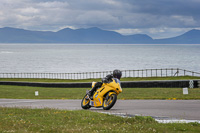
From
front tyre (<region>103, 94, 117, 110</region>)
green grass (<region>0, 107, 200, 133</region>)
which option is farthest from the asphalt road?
green grass (<region>0, 107, 200, 133</region>)

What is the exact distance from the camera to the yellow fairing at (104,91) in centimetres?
1326

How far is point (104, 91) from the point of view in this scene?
44.6 feet

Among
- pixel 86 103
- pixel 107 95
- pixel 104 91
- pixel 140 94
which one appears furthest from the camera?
pixel 140 94

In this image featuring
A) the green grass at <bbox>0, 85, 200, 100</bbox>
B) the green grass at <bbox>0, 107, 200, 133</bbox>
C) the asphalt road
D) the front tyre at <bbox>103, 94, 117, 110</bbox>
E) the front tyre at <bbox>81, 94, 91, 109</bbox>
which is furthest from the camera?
the green grass at <bbox>0, 85, 200, 100</bbox>

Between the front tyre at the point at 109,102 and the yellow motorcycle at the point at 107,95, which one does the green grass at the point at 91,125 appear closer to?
the front tyre at the point at 109,102

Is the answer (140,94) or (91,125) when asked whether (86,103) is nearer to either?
(91,125)

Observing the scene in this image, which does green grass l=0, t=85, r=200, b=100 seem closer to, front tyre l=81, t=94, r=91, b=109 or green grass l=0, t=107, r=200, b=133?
front tyre l=81, t=94, r=91, b=109

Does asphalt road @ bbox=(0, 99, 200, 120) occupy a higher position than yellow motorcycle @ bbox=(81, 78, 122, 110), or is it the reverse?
yellow motorcycle @ bbox=(81, 78, 122, 110)

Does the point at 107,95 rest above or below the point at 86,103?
above

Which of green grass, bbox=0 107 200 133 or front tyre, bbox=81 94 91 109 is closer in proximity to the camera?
green grass, bbox=0 107 200 133

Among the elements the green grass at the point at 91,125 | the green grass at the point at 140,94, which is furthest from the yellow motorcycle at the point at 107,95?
the green grass at the point at 140,94

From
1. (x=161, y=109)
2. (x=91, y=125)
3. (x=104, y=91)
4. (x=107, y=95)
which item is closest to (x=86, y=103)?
(x=104, y=91)

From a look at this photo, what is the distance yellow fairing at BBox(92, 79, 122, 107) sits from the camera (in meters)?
13.3

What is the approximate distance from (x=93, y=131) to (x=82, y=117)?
8.30ft
